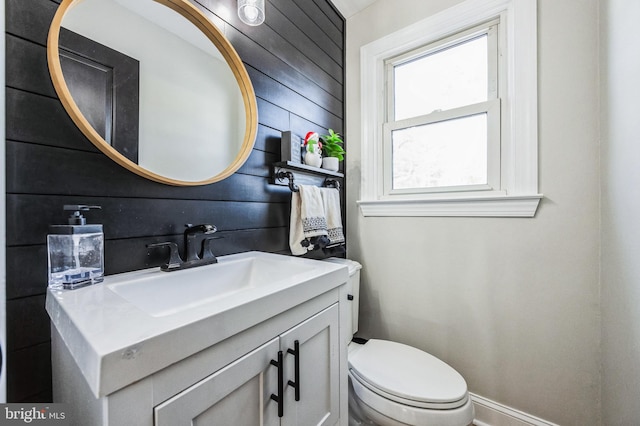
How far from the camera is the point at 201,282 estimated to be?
2.76ft

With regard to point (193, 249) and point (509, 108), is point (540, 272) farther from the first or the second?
point (193, 249)

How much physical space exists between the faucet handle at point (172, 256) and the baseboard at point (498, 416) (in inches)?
60.1

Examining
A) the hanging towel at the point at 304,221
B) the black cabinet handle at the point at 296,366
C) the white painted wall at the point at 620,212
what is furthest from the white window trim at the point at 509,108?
the black cabinet handle at the point at 296,366

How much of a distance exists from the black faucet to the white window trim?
1.02 meters

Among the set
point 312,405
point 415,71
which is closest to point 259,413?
point 312,405

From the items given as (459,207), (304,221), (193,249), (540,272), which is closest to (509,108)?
(459,207)

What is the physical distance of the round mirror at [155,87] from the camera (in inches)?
26.8

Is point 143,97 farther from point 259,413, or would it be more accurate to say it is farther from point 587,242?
point 587,242

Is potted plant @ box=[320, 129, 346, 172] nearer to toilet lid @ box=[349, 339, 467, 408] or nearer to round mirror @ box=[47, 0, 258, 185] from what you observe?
round mirror @ box=[47, 0, 258, 185]

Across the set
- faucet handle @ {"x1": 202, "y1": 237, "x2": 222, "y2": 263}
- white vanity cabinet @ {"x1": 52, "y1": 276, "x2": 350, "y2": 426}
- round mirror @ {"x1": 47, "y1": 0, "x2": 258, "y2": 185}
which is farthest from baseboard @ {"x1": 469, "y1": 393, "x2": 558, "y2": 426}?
round mirror @ {"x1": 47, "y1": 0, "x2": 258, "y2": 185}

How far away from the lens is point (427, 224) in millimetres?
1437

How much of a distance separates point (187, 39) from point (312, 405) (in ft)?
4.15

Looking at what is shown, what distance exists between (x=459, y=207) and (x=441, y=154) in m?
0.32

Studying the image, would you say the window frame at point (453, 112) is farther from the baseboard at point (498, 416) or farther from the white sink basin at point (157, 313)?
the baseboard at point (498, 416)
